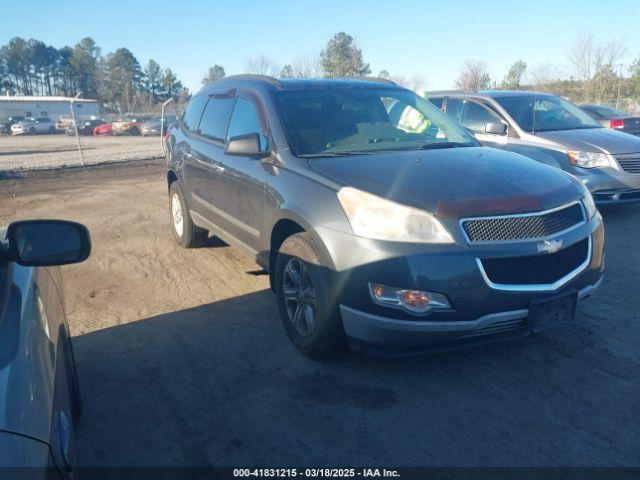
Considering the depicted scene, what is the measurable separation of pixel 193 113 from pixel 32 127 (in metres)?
49.2

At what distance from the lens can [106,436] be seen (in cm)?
292

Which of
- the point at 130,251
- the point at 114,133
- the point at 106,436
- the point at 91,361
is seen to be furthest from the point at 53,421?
the point at 114,133

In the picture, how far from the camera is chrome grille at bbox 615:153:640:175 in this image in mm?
7023

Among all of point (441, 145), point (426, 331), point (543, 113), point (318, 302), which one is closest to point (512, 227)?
point (426, 331)

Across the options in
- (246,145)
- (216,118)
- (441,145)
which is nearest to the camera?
(246,145)

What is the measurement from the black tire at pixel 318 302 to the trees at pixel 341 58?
2517 centimetres

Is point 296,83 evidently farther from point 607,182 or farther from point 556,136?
A: point 607,182

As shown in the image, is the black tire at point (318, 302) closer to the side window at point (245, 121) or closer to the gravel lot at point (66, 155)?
the side window at point (245, 121)

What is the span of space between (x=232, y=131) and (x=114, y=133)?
148ft

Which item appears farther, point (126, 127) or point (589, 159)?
point (126, 127)

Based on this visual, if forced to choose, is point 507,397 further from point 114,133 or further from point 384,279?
point 114,133

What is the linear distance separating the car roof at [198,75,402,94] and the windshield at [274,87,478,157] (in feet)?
0.28

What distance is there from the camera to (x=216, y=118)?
209 inches

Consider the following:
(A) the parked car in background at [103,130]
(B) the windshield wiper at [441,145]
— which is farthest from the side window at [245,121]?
(A) the parked car in background at [103,130]
